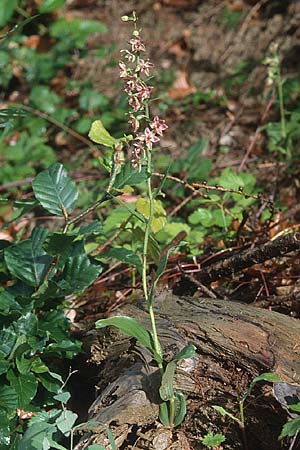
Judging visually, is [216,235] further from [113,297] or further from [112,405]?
[112,405]

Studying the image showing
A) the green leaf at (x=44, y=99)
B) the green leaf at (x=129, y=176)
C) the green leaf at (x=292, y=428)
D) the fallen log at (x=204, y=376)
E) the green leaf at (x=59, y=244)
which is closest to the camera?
the green leaf at (x=292, y=428)

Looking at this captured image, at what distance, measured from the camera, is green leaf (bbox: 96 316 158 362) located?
1.46 metres

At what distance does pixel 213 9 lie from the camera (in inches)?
165

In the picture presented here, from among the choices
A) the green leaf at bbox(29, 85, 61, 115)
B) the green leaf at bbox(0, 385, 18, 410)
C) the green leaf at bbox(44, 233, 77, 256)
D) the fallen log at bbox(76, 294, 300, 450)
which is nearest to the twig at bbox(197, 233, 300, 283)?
the fallen log at bbox(76, 294, 300, 450)

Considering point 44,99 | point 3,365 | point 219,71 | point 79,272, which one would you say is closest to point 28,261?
point 79,272

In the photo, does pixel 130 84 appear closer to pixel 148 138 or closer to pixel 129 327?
pixel 148 138

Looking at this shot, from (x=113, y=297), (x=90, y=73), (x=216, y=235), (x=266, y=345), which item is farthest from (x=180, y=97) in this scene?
(x=266, y=345)

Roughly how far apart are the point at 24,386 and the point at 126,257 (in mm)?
414

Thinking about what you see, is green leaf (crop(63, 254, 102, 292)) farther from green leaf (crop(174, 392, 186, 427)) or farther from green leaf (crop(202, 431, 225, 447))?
green leaf (crop(202, 431, 225, 447))

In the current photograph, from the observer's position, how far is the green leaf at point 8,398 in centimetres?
167

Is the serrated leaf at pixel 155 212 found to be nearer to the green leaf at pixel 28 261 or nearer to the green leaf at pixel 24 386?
the green leaf at pixel 28 261

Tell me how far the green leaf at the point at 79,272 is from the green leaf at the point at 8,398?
335 mm

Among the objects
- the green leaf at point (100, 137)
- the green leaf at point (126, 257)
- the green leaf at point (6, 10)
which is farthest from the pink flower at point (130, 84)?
the green leaf at point (6, 10)

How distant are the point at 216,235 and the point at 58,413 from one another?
1.12 meters
